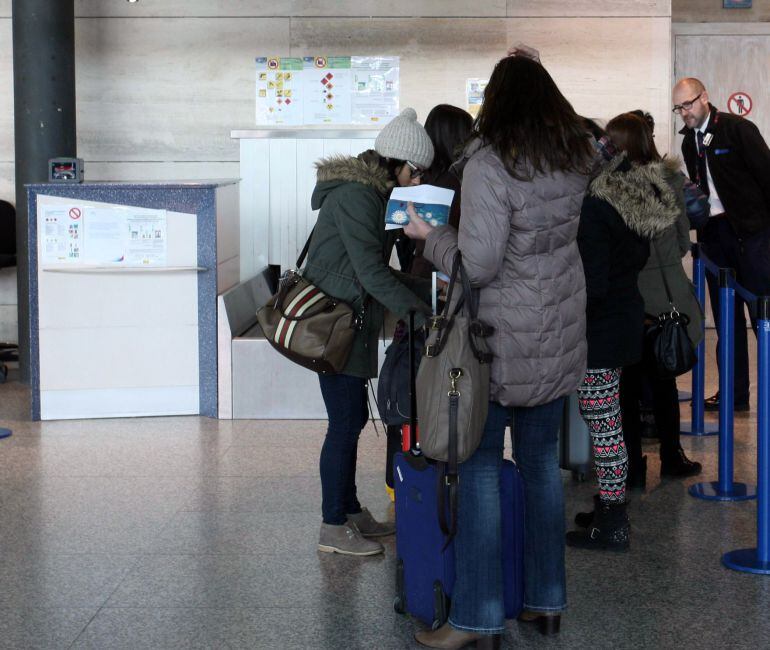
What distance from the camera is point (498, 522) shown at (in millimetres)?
2936

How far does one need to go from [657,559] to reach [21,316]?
489cm

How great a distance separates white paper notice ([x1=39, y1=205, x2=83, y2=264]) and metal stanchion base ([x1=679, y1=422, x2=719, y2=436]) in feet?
10.2

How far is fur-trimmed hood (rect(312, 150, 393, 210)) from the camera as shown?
3.54 m

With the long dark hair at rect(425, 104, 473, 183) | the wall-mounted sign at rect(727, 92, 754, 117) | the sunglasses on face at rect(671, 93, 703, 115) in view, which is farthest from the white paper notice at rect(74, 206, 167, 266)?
the wall-mounted sign at rect(727, 92, 754, 117)

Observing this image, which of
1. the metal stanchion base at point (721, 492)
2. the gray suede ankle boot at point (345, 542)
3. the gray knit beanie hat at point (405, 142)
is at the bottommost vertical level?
the gray suede ankle boot at point (345, 542)

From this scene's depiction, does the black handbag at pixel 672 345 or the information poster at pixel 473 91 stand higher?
the information poster at pixel 473 91

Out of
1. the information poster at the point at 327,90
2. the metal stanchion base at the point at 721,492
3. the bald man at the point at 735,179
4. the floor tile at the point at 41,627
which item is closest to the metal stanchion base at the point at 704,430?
the bald man at the point at 735,179

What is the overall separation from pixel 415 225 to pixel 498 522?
791mm

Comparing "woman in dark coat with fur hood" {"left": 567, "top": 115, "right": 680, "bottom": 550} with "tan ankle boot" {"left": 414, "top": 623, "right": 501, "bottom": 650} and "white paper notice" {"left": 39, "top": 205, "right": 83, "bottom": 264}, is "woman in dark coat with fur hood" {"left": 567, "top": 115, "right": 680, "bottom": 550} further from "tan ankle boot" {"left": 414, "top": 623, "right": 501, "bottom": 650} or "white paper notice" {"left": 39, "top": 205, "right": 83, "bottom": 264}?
"white paper notice" {"left": 39, "top": 205, "right": 83, "bottom": 264}

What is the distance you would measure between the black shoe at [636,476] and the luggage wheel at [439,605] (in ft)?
5.60

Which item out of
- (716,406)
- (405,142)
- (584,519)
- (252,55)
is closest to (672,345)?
(584,519)

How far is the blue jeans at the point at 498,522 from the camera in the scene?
2.91m

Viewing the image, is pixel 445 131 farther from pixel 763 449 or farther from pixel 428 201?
pixel 763 449

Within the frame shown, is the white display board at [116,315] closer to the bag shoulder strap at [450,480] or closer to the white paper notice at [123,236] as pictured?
the white paper notice at [123,236]
